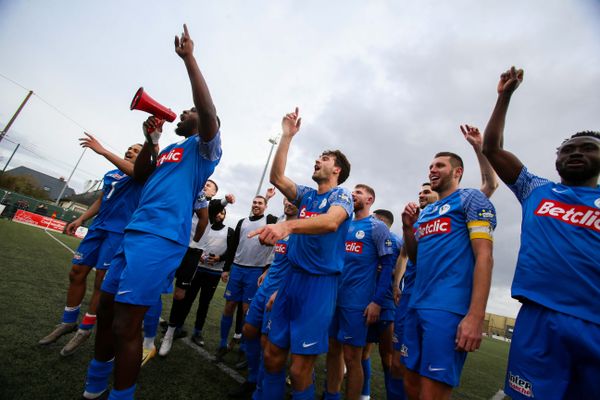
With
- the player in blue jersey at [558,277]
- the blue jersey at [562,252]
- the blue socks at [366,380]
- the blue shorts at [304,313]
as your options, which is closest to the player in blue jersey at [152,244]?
the blue shorts at [304,313]

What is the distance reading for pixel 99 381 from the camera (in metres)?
2.28

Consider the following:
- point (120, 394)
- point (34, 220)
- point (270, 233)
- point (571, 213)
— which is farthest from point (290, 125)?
point (34, 220)

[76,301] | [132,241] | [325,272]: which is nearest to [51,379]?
[76,301]

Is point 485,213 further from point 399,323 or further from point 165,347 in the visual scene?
point 165,347

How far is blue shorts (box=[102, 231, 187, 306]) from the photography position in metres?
2.05

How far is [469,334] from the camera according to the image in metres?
1.98

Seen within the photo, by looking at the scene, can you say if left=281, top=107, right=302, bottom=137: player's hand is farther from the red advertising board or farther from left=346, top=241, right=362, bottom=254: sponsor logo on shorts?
the red advertising board

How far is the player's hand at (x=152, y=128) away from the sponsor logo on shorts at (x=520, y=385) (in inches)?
133

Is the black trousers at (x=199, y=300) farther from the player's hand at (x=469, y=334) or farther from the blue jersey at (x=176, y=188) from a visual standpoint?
the player's hand at (x=469, y=334)

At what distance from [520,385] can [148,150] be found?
3.49 metres

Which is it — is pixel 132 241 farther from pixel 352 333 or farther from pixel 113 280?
pixel 352 333

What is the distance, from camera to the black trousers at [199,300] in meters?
4.74

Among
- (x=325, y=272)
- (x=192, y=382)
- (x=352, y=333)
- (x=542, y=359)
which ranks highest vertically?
(x=325, y=272)

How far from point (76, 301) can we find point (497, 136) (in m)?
4.85
